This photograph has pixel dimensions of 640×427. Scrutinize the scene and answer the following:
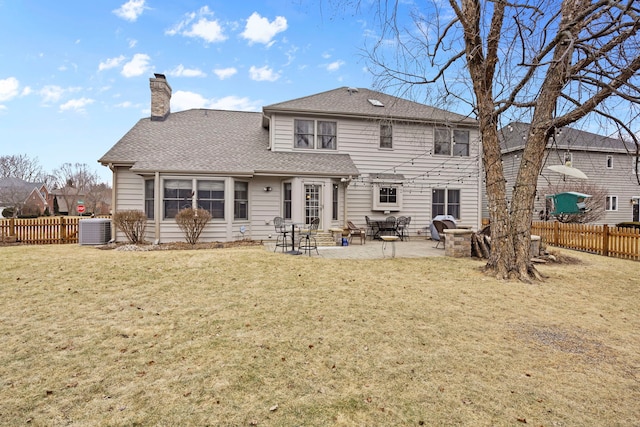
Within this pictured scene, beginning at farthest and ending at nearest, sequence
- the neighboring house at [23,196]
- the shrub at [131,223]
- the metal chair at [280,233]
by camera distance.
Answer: the neighboring house at [23,196]
the shrub at [131,223]
the metal chair at [280,233]

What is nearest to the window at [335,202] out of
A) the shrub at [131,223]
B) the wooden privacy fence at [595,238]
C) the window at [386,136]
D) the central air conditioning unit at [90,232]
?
the window at [386,136]

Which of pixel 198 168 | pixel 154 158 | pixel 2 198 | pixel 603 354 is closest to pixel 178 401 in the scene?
pixel 603 354

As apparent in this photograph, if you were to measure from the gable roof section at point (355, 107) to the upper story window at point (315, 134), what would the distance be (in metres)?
0.56

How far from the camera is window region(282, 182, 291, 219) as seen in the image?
520 inches

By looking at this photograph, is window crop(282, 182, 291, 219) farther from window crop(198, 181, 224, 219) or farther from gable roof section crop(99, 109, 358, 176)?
window crop(198, 181, 224, 219)

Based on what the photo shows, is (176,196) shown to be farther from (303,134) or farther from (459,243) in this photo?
(459,243)

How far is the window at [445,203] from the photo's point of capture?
1539 centimetres

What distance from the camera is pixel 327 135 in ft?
46.7

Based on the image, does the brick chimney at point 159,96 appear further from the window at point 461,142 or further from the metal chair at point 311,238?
the window at point 461,142

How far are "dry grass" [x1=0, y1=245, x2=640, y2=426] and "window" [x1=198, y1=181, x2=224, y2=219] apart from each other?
5400 mm

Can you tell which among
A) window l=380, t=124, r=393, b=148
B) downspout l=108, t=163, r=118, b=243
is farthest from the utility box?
downspout l=108, t=163, r=118, b=243

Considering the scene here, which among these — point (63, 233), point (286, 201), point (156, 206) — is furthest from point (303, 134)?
point (63, 233)

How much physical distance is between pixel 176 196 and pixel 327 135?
677 cm

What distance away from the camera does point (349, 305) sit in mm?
5344
